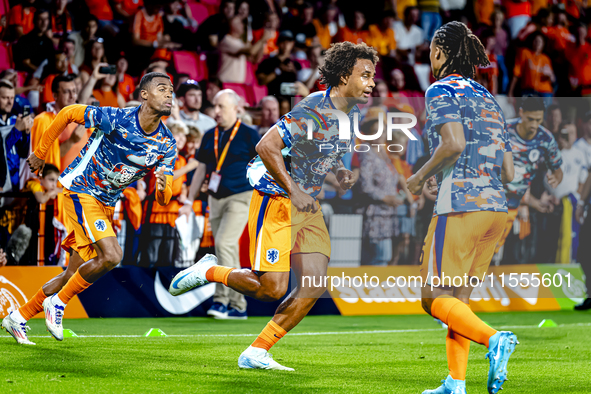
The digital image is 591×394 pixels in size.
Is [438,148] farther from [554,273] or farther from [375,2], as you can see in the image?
[375,2]

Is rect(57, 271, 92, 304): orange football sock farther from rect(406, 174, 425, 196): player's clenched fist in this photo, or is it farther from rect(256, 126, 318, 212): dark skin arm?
rect(406, 174, 425, 196): player's clenched fist

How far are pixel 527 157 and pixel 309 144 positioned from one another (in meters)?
6.55

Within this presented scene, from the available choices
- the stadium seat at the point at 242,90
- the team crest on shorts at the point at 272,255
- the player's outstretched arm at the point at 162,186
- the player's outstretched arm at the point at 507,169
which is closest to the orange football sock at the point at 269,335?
the team crest on shorts at the point at 272,255

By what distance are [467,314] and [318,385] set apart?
118 centimetres

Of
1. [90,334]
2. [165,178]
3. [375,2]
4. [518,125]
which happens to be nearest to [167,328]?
[90,334]

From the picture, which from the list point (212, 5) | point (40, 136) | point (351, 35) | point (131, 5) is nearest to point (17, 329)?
point (40, 136)

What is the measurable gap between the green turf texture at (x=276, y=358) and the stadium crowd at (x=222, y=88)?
1.93m

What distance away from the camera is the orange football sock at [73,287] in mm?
6355

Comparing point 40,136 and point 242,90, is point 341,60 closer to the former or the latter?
point 40,136

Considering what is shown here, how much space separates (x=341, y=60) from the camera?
5.53m

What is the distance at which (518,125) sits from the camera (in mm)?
11180

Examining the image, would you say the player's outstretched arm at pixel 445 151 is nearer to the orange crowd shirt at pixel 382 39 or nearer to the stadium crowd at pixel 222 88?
the stadium crowd at pixel 222 88

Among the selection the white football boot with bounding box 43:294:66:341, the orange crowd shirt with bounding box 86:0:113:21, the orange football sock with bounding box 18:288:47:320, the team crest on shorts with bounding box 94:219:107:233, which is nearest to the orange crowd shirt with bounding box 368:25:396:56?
the orange crowd shirt with bounding box 86:0:113:21

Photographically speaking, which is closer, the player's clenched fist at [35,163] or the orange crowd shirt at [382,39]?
the player's clenched fist at [35,163]
